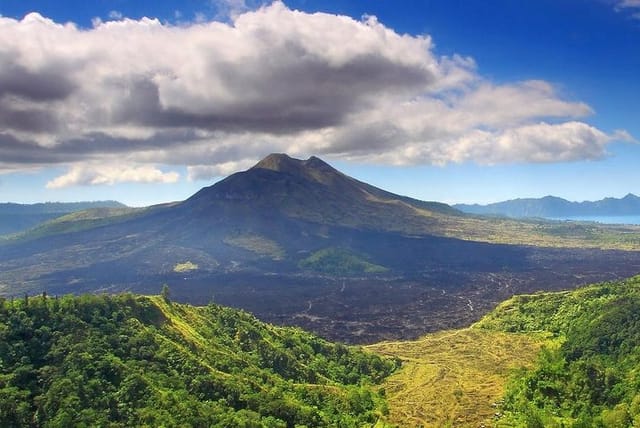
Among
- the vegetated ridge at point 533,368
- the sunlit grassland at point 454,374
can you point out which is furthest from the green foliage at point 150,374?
the vegetated ridge at point 533,368

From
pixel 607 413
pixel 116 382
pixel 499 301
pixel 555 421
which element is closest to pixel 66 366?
pixel 116 382

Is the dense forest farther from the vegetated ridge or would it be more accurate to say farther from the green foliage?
the green foliage

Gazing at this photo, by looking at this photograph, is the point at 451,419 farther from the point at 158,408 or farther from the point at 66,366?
the point at 66,366

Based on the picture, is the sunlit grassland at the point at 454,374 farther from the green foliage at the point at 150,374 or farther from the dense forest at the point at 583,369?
the green foliage at the point at 150,374

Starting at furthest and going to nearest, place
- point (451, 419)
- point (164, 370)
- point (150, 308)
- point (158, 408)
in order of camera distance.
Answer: point (150, 308)
point (451, 419)
point (164, 370)
point (158, 408)

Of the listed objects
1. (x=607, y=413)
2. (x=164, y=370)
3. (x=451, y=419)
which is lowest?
(x=451, y=419)
